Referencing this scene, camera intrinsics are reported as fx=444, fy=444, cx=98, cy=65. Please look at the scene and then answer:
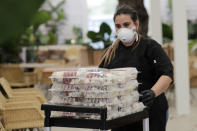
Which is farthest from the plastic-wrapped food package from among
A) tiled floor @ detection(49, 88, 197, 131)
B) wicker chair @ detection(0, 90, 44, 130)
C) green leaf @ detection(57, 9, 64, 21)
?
green leaf @ detection(57, 9, 64, 21)

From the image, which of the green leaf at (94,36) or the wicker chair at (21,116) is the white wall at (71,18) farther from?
the wicker chair at (21,116)

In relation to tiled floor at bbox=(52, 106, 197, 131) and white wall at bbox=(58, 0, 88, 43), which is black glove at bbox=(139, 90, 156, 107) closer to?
tiled floor at bbox=(52, 106, 197, 131)

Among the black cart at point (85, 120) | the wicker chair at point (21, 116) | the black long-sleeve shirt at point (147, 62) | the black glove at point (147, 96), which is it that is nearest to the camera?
the black cart at point (85, 120)

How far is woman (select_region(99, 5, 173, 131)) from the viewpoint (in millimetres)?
2609

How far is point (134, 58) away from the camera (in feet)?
8.61

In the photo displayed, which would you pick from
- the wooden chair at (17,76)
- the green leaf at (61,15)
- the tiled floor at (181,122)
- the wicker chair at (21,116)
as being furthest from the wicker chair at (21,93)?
the green leaf at (61,15)

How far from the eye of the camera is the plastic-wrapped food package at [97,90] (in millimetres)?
2105

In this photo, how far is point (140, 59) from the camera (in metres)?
2.63

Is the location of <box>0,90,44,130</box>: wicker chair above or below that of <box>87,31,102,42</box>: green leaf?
below

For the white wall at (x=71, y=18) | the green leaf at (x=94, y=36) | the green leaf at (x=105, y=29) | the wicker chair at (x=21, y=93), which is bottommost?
the wicker chair at (x=21, y=93)

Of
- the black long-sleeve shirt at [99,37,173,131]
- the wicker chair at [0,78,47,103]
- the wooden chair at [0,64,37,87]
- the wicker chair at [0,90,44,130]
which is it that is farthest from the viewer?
the wooden chair at [0,64,37,87]

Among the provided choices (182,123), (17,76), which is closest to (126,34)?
(182,123)

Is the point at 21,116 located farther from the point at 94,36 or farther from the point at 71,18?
the point at 71,18

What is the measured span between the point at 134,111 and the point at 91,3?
15576 millimetres
